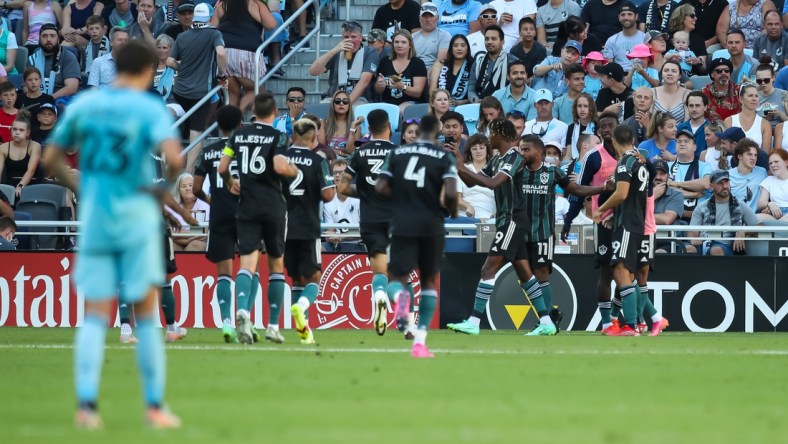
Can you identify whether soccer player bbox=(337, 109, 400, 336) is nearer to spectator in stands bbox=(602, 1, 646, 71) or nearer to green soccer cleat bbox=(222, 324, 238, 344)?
green soccer cleat bbox=(222, 324, 238, 344)

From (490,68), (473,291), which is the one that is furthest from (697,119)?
(473,291)

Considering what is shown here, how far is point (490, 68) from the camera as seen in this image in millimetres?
22250

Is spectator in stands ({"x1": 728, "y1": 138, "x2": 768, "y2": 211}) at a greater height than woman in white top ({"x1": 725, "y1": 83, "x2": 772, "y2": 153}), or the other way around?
woman in white top ({"x1": 725, "y1": 83, "x2": 772, "y2": 153})

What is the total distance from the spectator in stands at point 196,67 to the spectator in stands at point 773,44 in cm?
853

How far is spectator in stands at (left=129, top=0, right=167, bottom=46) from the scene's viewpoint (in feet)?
80.4

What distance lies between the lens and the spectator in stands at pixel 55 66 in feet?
79.0

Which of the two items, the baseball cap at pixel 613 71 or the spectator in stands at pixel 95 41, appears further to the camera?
the spectator in stands at pixel 95 41

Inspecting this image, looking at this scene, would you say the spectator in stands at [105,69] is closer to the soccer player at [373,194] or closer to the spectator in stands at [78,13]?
the spectator in stands at [78,13]

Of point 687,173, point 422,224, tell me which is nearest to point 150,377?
point 422,224

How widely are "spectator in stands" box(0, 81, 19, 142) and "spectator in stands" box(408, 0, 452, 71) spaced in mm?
6630

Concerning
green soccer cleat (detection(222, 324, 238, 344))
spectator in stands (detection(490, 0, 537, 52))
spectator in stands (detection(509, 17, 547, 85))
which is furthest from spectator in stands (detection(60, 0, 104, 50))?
green soccer cleat (detection(222, 324, 238, 344))

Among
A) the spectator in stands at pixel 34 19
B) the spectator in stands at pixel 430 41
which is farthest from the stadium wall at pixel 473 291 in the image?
the spectator in stands at pixel 34 19

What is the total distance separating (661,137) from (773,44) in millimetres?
3215

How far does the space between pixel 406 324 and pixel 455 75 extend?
32.5 ft
